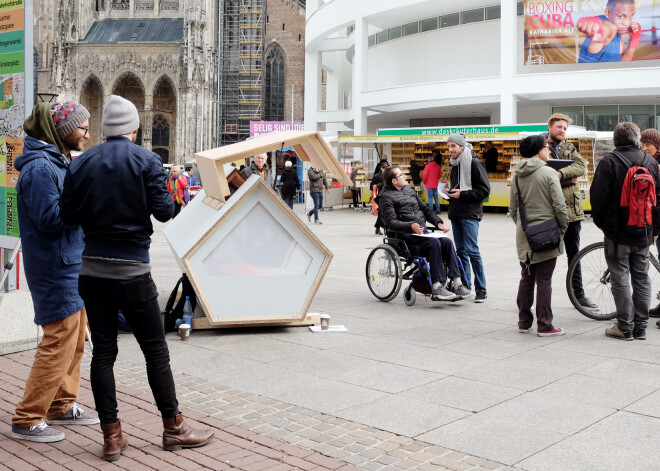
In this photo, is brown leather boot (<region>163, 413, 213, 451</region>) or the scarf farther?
the scarf

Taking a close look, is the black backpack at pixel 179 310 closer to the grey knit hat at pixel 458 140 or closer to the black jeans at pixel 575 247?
the grey knit hat at pixel 458 140

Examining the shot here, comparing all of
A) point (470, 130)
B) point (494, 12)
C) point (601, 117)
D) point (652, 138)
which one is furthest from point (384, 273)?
point (601, 117)

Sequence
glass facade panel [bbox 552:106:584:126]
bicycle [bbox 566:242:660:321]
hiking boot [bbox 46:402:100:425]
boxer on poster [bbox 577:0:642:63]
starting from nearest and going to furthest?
hiking boot [bbox 46:402:100:425], bicycle [bbox 566:242:660:321], boxer on poster [bbox 577:0:642:63], glass facade panel [bbox 552:106:584:126]

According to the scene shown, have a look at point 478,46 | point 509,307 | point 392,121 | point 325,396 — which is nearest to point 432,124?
point 392,121

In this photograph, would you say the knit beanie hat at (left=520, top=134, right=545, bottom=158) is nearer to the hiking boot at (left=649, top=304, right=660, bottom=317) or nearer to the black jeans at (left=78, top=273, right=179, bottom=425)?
the hiking boot at (left=649, top=304, right=660, bottom=317)

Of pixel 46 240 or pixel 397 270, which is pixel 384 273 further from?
pixel 46 240

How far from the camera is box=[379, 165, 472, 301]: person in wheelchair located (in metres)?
8.62

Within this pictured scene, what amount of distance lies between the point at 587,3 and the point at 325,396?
96.3ft

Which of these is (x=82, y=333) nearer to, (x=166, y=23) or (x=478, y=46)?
(x=478, y=46)

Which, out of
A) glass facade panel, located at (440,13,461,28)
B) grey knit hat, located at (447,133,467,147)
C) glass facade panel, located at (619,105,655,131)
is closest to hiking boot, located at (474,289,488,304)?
grey knit hat, located at (447,133,467,147)

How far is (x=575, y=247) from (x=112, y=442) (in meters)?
5.71

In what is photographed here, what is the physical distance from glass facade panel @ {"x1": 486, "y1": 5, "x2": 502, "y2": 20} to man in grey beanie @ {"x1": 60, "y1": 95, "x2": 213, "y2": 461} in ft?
109

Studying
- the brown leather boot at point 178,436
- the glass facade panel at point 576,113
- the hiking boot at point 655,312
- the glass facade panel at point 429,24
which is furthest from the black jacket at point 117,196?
the glass facade panel at point 429,24

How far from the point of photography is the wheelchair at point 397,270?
347 inches
